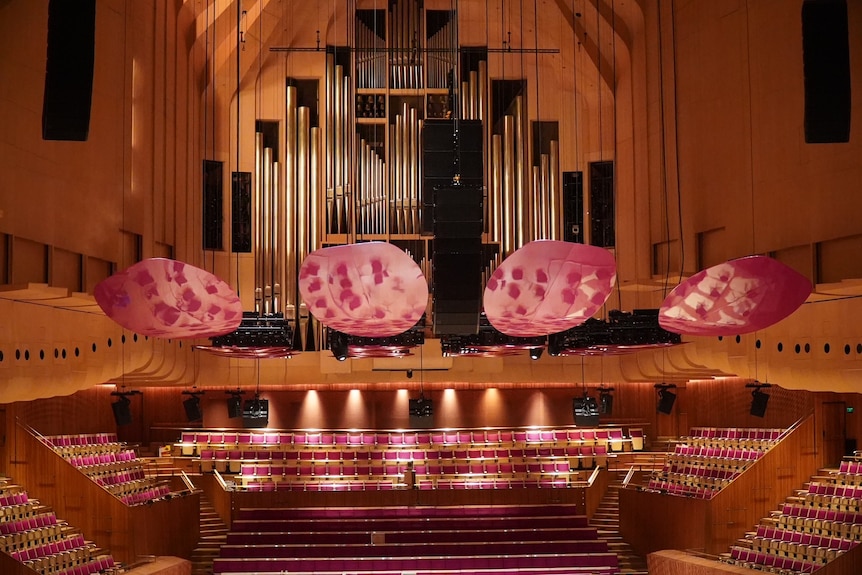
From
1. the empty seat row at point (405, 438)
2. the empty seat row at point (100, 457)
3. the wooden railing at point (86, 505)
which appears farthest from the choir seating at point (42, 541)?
the empty seat row at point (405, 438)

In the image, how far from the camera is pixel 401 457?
1347 centimetres

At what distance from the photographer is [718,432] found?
1328 cm

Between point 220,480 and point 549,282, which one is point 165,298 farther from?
point 220,480

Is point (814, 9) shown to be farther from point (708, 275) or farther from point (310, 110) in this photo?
point (310, 110)

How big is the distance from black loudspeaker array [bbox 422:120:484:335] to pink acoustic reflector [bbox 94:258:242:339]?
3.93ft

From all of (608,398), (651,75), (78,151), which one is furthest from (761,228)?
(78,151)

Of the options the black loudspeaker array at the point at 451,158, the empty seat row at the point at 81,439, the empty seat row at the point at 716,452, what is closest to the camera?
the black loudspeaker array at the point at 451,158

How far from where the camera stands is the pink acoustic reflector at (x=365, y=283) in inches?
187

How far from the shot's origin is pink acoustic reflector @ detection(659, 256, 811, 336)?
4922mm

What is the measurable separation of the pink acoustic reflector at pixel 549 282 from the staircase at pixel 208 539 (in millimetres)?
7236

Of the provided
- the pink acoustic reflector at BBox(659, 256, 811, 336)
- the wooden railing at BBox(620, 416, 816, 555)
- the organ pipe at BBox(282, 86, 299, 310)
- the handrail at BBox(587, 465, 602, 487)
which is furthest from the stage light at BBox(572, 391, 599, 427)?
the pink acoustic reflector at BBox(659, 256, 811, 336)

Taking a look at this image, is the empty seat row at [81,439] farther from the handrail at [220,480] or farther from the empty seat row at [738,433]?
the empty seat row at [738,433]

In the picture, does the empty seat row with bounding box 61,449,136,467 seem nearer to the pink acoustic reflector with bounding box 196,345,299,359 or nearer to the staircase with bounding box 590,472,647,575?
the pink acoustic reflector with bounding box 196,345,299,359

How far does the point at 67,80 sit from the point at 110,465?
323 inches
